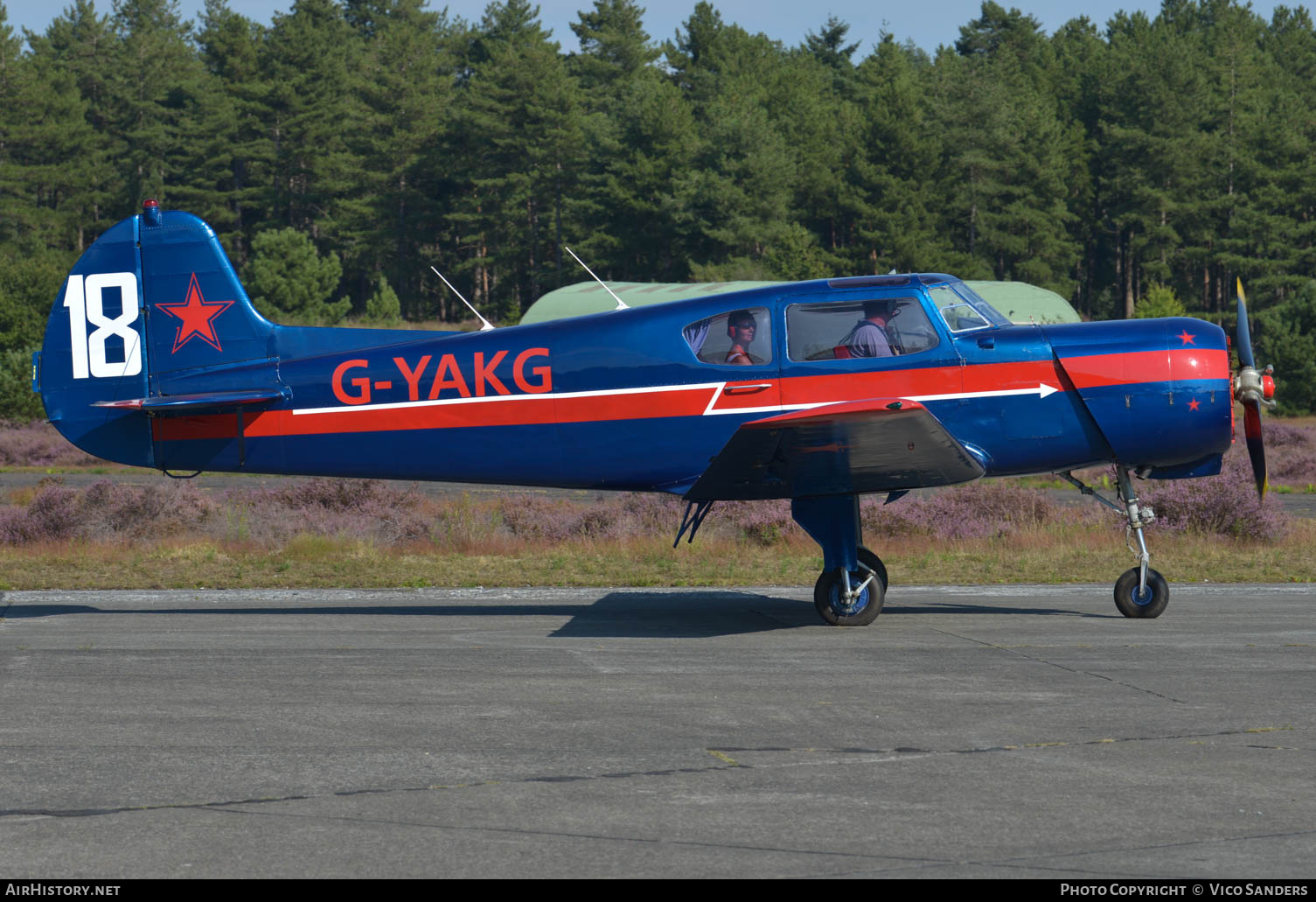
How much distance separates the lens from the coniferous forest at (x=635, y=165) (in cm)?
7512

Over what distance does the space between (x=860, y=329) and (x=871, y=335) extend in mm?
115

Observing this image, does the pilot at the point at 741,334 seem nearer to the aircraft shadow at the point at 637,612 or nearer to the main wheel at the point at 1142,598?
the aircraft shadow at the point at 637,612

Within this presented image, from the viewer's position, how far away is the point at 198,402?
12.5 meters

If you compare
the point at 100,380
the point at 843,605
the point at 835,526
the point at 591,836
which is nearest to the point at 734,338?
the point at 835,526

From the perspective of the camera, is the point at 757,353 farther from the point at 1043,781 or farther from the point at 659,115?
the point at 659,115

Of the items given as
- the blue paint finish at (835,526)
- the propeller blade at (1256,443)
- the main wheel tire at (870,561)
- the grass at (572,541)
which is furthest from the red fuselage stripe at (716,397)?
the grass at (572,541)

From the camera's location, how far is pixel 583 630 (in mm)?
12000

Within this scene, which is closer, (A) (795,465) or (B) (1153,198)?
(A) (795,465)

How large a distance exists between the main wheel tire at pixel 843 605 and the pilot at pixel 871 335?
6.67ft

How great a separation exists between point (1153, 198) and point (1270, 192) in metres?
6.67

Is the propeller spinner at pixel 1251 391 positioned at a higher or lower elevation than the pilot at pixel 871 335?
lower

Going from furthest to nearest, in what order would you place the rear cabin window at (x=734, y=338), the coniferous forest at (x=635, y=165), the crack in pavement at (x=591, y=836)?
the coniferous forest at (x=635, y=165) → the rear cabin window at (x=734, y=338) → the crack in pavement at (x=591, y=836)

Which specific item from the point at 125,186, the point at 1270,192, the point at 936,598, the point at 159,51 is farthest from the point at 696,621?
the point at 159,51

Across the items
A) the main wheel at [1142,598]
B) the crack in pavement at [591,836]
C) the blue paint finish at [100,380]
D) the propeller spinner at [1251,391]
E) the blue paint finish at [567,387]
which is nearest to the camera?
the crack in pavement at [591,836]
